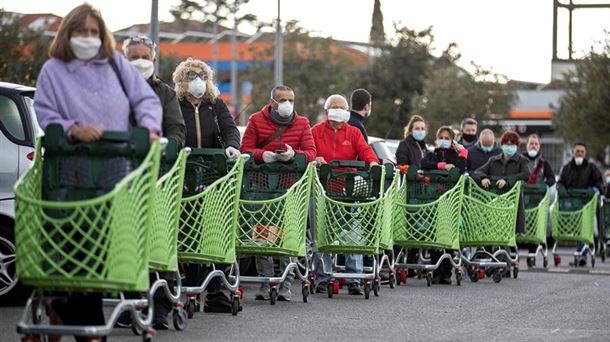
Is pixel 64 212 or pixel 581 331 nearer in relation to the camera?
pixel 64 212

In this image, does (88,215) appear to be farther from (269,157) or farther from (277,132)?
(277,132)

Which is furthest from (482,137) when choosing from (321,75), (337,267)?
(321,75)

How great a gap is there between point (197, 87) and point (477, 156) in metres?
8.29

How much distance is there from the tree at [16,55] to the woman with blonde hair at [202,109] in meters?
20.4

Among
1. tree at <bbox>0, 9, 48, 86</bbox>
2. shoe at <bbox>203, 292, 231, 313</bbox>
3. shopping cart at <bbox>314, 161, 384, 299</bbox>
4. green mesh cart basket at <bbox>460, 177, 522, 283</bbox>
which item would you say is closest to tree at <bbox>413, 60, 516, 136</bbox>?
tree at <bbox>0, 9, 48, 86</bbox>

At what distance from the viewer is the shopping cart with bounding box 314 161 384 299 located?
14.2m

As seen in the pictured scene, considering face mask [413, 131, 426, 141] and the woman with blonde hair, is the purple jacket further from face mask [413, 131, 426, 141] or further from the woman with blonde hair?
face mask [413, 131, 426, 141]

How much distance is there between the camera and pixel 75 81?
854 cm

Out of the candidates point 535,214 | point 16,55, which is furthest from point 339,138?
point 16,55

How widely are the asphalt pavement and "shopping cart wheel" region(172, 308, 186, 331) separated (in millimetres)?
99

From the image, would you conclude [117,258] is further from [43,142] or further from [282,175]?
[282,175]

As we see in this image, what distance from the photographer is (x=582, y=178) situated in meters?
24.7

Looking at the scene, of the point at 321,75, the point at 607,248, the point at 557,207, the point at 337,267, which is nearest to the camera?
the point at 337,267

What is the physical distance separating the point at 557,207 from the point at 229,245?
41.6 feet
